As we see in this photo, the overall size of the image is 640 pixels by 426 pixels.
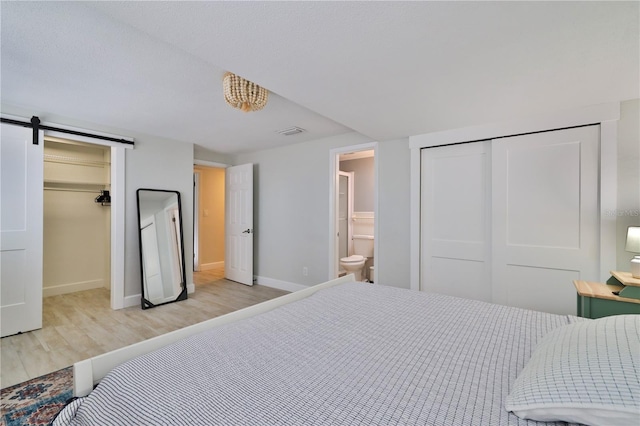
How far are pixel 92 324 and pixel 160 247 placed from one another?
3.65 feet

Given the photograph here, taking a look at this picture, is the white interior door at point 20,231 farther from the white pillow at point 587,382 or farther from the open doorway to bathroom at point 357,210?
the white pillow at point 587,382

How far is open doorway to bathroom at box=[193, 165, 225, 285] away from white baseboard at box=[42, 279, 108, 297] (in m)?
1.66

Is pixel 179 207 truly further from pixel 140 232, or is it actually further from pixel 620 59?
pixel 620 59

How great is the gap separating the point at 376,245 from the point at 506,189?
1.48m

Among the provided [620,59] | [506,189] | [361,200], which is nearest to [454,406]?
[620,59]

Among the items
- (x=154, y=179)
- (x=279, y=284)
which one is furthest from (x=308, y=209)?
(x=154, y=179)

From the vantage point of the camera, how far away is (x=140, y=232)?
3697 millimetres

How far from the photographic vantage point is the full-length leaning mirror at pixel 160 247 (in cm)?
369

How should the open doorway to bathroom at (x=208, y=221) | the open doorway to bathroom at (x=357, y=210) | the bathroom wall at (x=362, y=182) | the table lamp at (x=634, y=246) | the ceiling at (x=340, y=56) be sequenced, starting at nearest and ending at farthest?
the ceiling at (x=340, y=56), the table lamp at (x=634, y=246), the open doorway to bathroom at (x=357, y=210), the bathroom wall at (x=362, y=182), the open doorway to bathroom at (x=208, y=221)

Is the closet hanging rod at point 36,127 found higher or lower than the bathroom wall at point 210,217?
higher

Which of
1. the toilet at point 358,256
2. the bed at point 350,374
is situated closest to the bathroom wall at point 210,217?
the toilet at point 358,256

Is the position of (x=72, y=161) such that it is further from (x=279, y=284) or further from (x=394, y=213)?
(x=394, y=213)

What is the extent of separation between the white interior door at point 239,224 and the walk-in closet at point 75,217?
181 cm

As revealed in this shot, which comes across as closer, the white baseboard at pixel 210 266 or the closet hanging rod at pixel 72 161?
the closet hanging rod at pixel 72 161
